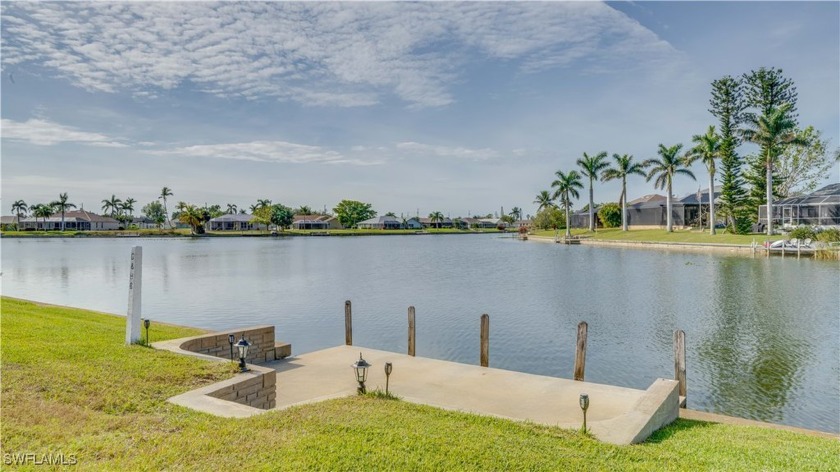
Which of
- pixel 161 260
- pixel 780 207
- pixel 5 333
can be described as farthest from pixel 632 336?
pixel 780 207

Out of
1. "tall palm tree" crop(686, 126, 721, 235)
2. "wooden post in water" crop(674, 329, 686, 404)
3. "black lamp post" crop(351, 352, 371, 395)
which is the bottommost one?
"wooden post in water" crop(674, 329, 686, 404)

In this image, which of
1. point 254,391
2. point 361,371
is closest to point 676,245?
point 361,371

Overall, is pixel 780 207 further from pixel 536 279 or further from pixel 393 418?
pixel 393 418

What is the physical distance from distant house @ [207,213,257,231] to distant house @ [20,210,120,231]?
2622cm

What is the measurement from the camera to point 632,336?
17344 mm

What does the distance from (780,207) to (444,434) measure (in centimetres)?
6845

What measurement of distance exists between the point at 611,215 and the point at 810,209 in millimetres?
34929

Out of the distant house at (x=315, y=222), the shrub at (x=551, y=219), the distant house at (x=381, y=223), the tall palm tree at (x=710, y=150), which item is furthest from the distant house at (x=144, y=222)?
the tall palm tree at (x=710, y=150)

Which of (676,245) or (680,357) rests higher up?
(676,245)

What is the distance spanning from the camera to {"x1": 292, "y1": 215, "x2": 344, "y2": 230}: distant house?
14312cm

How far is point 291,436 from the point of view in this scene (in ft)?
18.8

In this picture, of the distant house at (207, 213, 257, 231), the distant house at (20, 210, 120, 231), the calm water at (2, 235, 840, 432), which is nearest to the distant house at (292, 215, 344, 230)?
the distant house at (207, 213, 257, 231)

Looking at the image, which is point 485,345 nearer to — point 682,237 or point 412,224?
point 682,237

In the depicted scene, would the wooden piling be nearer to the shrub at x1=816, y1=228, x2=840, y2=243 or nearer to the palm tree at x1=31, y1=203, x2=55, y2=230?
the shrub at x1=816, y1=228, x2=840, y2=243
